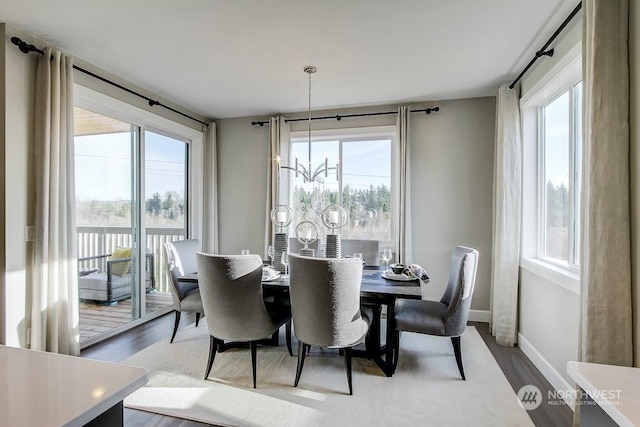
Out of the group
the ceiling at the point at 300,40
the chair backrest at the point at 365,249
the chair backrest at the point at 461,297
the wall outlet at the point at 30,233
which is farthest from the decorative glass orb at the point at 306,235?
the wall outlet at the point at 30,233

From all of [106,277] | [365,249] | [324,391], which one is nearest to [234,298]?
[324,391]

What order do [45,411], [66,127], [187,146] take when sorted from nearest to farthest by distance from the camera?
[45,411], [66,127], [187,146]

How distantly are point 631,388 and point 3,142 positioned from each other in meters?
3.69

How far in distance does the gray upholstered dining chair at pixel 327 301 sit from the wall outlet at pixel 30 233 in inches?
81.2

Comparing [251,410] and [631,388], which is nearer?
[631,388]

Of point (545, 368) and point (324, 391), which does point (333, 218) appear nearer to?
point (324, 391)

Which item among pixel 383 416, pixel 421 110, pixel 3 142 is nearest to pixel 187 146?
pixel 3 142

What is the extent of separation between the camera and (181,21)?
89.9 inches

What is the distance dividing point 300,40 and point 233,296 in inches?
80.8

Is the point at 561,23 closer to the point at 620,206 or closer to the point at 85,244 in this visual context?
the point at 620,206

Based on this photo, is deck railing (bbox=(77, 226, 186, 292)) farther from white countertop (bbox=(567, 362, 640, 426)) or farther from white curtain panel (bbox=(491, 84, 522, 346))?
white curtain panel (bbox=(491, 84, 522, 346))

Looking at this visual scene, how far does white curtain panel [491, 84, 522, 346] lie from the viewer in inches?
121

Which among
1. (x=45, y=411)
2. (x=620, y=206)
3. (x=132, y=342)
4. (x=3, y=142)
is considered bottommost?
(x=132, y=342)

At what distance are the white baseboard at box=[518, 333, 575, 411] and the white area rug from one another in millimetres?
323
